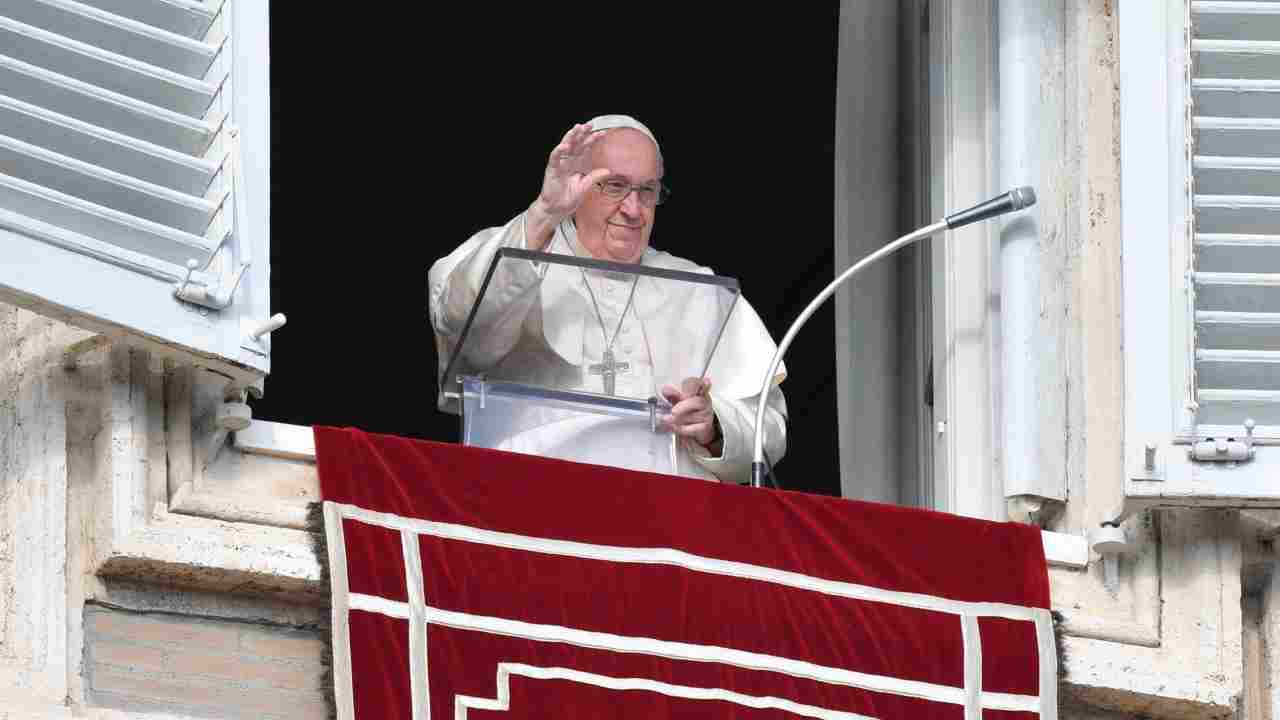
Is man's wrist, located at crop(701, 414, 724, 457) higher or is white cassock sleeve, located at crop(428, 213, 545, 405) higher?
white cassock sleeve, located at crop(428, 213, 545, 405)

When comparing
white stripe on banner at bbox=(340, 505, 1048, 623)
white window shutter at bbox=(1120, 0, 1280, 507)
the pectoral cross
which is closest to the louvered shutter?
white window shutter at bbox=(1120, 0, 1280, 507)

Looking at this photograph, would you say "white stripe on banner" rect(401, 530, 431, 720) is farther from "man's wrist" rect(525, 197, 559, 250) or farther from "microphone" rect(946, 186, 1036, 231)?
"microphone" rect(946, 186, 1036, 231)

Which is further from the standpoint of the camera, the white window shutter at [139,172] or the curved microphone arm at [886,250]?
the curved microphone arm at [886,250]

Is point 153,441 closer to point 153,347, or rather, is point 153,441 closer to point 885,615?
point 153,347

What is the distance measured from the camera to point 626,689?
612 cm

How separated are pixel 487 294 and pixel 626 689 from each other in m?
0.77

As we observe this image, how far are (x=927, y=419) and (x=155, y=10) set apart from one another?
1.92 m

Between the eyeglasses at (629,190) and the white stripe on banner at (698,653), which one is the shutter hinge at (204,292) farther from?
the eyeglasses at (629,190)

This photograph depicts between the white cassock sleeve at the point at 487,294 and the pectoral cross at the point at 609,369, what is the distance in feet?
0.49

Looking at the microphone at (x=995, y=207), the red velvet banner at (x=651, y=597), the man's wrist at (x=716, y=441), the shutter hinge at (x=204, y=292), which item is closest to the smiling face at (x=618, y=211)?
the man's wrist at (x=716, y=441)

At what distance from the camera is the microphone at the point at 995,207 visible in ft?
21.9

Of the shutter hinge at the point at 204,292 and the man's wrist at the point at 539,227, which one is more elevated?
the man's wrist at the point at 539,227

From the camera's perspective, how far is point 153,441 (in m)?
6.12

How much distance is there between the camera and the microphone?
263 inches
